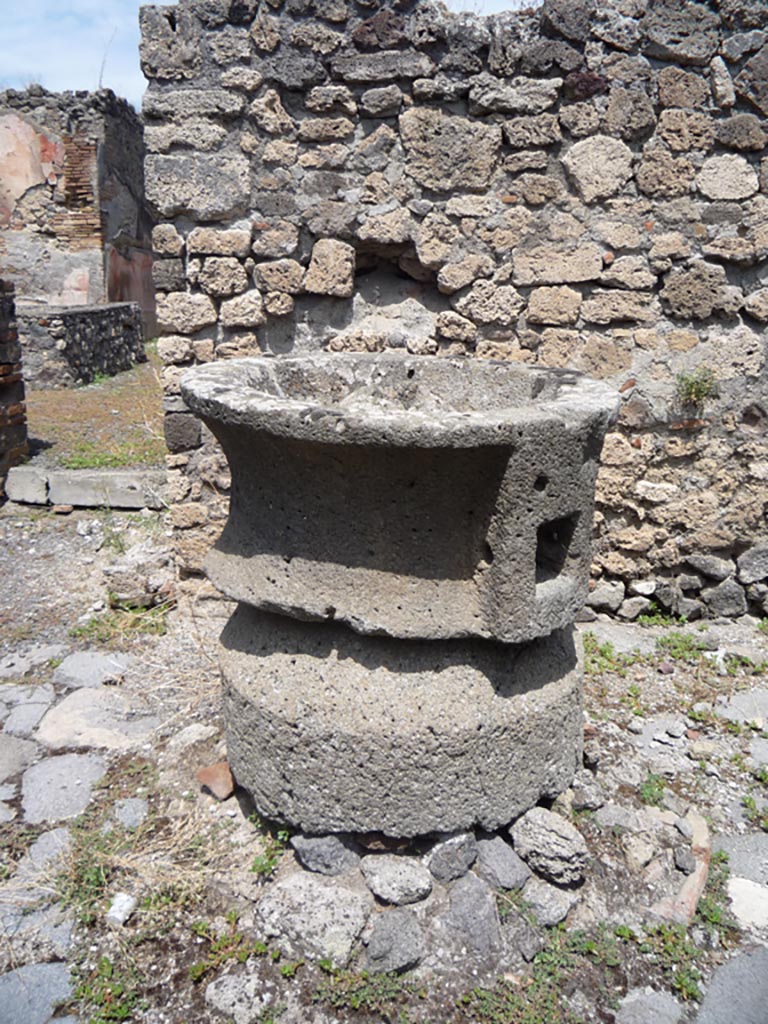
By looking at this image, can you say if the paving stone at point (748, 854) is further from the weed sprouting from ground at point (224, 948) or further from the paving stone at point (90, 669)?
the paving stone at point (90, 669)

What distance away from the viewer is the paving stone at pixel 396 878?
6.87ft

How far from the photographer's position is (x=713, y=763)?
2.81 metres

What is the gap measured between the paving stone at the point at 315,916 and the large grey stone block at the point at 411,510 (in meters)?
0.72

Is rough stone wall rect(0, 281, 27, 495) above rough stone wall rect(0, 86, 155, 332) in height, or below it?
below

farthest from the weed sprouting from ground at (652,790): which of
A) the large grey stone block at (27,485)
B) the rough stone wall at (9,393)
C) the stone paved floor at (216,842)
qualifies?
the rough stone wall at (9,393)

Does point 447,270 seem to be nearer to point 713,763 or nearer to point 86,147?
point 713,763

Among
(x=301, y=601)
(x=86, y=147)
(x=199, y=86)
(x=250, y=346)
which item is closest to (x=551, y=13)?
(x=199, y=86)

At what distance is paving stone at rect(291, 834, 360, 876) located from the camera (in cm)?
218

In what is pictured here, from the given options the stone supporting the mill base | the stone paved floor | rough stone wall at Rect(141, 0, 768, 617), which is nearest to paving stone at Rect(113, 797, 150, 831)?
the stone paved floor

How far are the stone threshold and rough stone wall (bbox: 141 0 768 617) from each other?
1604 mm

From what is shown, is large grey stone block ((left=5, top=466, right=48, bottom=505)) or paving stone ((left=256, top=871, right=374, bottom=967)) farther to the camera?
large grey stone block ((left=5, top=466, right=48, bottom=505))

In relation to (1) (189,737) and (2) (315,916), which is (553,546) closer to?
(2) (315,916)

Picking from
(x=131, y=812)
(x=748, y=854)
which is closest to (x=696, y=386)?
(x=748, y=854)

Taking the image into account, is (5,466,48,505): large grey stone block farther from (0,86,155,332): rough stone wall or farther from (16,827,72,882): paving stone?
(0,86,155,332): rough stone wall
